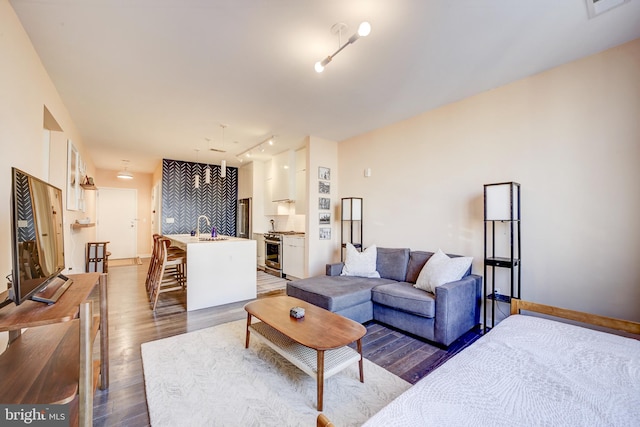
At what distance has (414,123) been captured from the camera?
150 inches

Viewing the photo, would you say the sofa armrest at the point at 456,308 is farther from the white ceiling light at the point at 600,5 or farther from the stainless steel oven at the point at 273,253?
the stainless steel oven at the point at 273,253

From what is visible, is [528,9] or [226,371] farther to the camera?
[226,371]

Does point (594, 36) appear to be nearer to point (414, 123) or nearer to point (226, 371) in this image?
point (414, 123)

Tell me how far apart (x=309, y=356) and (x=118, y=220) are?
28.2ft

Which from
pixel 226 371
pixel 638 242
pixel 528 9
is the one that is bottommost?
pixel 226 371

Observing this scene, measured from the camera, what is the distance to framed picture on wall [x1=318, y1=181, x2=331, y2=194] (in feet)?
15.9

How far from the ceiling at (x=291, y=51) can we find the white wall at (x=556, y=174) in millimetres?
247

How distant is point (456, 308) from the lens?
259cm

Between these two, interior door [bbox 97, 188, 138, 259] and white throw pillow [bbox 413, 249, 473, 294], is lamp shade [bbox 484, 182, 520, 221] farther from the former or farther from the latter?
→ interior door [bbox 97, 188, 138, 259]

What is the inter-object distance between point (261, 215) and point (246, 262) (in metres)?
2.80

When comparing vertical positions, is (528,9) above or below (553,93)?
above

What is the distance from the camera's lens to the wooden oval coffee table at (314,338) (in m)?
1.73

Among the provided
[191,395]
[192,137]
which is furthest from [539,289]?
[192,137]

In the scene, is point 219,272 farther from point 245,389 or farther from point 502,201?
point 502,201
